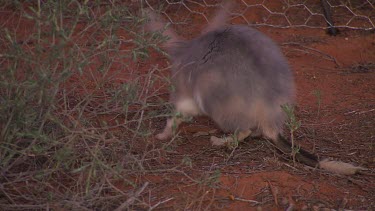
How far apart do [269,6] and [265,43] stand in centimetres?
255

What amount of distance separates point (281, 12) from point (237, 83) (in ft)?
8.84

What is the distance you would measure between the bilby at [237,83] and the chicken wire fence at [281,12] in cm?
191

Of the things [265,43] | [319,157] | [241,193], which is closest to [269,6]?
[265,43]

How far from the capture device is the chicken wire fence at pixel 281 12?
224 inches

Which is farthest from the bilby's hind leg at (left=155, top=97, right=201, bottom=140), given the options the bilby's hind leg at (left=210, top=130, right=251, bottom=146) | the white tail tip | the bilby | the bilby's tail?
the white tail tip

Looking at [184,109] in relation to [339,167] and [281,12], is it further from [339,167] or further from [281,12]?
[281,12]

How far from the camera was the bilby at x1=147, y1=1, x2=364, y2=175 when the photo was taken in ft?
11.4

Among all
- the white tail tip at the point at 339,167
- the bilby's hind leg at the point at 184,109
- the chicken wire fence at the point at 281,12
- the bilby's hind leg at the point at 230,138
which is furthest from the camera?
the chicken wire fence at the point at 281,12

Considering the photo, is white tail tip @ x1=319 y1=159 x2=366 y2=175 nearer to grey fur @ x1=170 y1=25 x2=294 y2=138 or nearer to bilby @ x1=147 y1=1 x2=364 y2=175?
bilby @ x1=147 y1=1 x2=364 y2=175

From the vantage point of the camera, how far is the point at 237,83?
3475mm

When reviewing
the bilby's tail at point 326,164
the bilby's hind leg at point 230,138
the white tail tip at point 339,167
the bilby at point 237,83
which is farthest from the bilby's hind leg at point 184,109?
the white tail tip at point 339,167

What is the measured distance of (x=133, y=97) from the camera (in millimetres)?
2836

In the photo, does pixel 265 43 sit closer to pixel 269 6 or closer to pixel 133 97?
pixel 133 97

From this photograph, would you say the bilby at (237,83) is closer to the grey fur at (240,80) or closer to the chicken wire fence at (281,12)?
the grey fur at (240,80)
